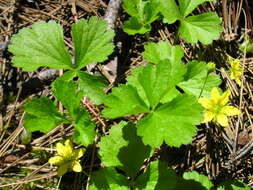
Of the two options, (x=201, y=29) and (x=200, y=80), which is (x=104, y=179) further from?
(x=201, y=29)

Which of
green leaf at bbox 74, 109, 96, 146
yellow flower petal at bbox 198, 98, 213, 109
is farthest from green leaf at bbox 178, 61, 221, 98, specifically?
green leaf at bbox 74, 109, 96, 146

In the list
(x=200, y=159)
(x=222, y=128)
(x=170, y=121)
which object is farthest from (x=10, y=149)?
(x=222, y=128)

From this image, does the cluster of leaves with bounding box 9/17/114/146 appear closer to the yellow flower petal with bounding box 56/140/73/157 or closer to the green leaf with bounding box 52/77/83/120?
the green leaf with bounding box 52/77/83/120

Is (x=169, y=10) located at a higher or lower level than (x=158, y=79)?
higher

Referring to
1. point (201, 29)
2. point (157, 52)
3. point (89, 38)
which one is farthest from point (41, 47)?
point (201, 29)

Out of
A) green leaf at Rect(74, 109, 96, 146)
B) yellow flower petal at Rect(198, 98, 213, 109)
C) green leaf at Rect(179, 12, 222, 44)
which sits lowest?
green leaf at Rect(74, 109, 96, 146)

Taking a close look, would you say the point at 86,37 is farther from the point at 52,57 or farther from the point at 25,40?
the point at 25,40

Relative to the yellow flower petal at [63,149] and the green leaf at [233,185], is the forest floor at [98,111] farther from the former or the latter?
the yellow flower petal at [63,149]
